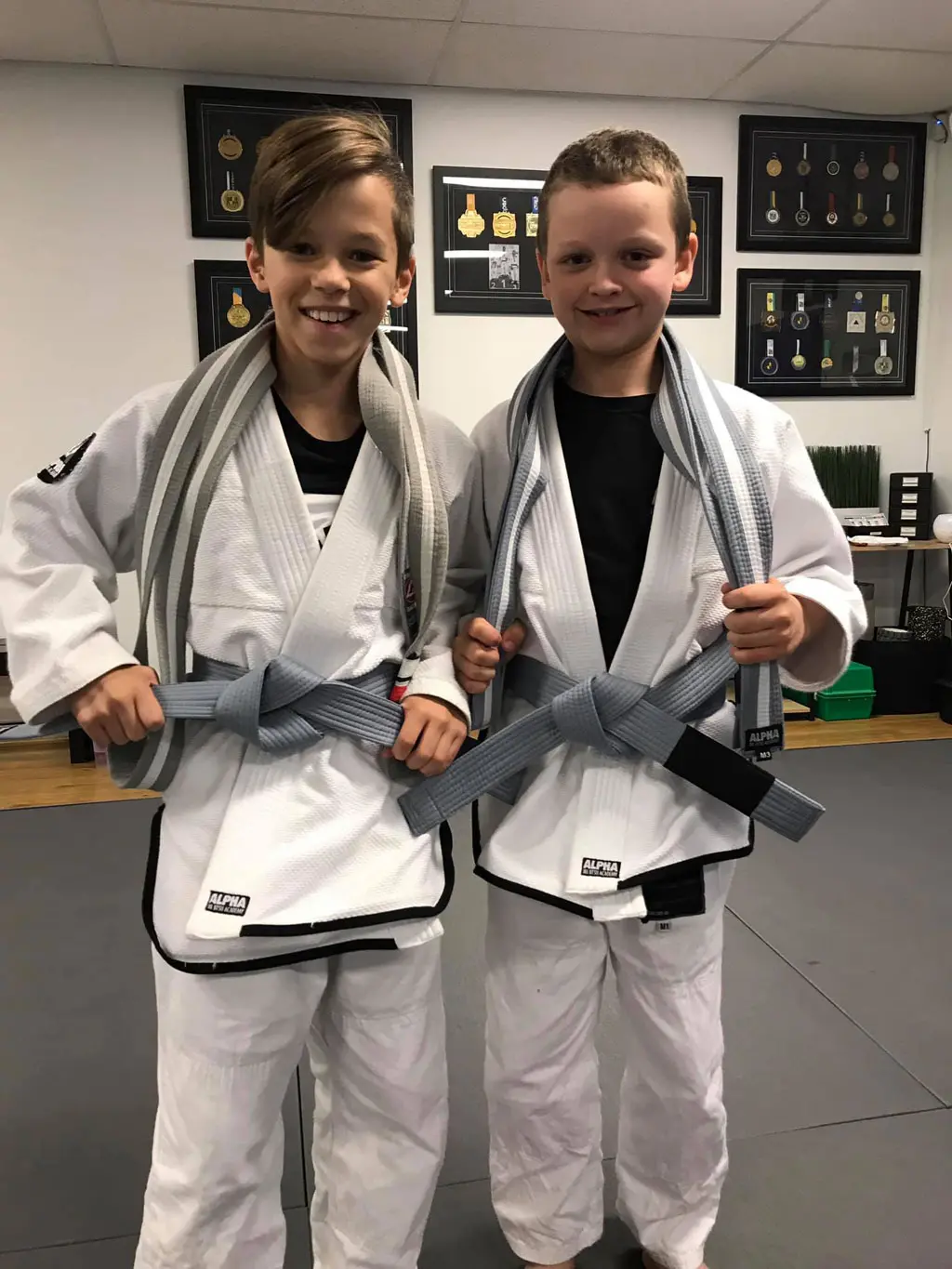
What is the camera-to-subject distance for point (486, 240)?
13.2 ft

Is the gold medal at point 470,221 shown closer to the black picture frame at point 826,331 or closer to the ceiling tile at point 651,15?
the ceiling tile at point 651,15

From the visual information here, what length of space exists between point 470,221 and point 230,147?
3.23ft

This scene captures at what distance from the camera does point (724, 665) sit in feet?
3.95

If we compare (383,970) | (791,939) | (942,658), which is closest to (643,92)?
(942,658)

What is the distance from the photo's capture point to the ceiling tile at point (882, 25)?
129 inches

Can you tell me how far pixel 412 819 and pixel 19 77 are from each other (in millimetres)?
3716

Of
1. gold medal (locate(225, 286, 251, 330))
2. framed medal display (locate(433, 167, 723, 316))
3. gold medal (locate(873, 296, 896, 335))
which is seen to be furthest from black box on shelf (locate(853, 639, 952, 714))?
gold medal (locate(225, 286, 251, 330))

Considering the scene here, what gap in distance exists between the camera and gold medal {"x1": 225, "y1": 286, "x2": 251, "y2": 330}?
386cm

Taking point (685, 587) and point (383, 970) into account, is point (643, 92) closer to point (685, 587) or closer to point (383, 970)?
point (685, 587)

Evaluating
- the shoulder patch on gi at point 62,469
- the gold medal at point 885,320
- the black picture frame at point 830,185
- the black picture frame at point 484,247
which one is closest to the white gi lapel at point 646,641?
the shoulder patch on gi at point 62,469

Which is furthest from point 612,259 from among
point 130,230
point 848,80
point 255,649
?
point 848,80

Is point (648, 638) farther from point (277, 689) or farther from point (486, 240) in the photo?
point (486, 240)

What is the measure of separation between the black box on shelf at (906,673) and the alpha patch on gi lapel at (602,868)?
11.4ft

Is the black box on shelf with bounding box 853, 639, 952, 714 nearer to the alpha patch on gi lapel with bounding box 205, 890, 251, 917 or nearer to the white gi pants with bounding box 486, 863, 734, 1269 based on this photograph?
the white gi pants with bounding box 486, 863, 734, 1269
